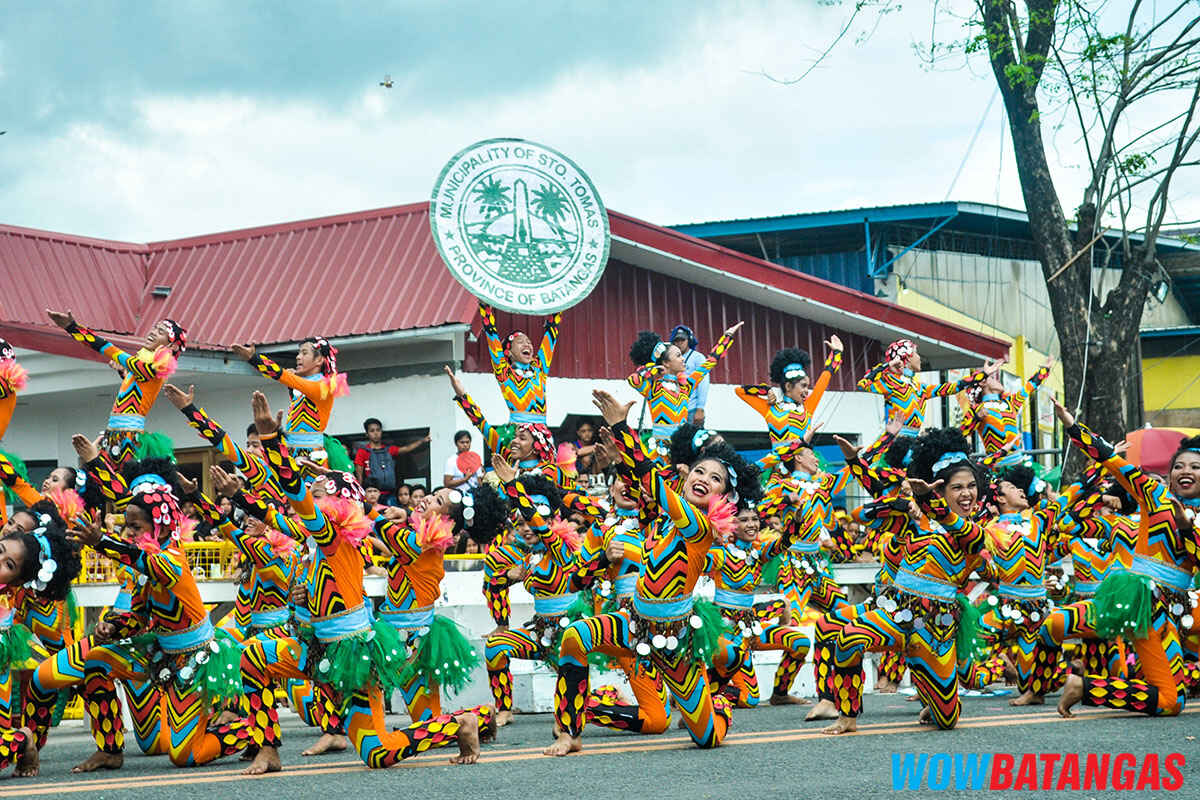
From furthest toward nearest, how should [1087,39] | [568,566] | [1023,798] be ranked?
[1087,39] → [568,566] → [1023,798]

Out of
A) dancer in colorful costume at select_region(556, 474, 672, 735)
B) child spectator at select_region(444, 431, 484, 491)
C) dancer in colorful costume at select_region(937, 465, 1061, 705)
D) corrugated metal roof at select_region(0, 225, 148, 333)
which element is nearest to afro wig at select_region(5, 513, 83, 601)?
dancer in colorful costume at select_region(556, 474, 672, 735)

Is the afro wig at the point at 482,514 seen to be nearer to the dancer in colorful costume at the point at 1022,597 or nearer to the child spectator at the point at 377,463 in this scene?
the dancer in colorful costume at the point at 1022,597

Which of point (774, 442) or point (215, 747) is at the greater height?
point (774, 442)

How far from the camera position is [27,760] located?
7.64 metres

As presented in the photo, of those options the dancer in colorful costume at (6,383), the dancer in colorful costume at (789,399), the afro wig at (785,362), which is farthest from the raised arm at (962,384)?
the dancer in colorful costume at (6,383)

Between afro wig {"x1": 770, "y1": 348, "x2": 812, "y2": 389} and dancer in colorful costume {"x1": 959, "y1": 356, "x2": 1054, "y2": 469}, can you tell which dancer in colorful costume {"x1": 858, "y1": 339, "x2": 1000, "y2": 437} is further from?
afro wig {"x1": 770, "y1": 348, "x2": 812, "y2": 389}

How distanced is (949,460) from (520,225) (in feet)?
19.8

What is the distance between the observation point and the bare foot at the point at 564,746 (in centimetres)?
757

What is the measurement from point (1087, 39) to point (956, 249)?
8922mm

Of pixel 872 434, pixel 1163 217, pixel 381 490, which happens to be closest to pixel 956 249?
pixel 872 434

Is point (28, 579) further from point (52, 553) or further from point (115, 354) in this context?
point (115, 354)

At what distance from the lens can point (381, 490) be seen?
45.8 feet

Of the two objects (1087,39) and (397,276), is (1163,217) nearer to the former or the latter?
(1087,39)

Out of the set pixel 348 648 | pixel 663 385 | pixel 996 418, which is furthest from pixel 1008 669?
pixel 348 648
